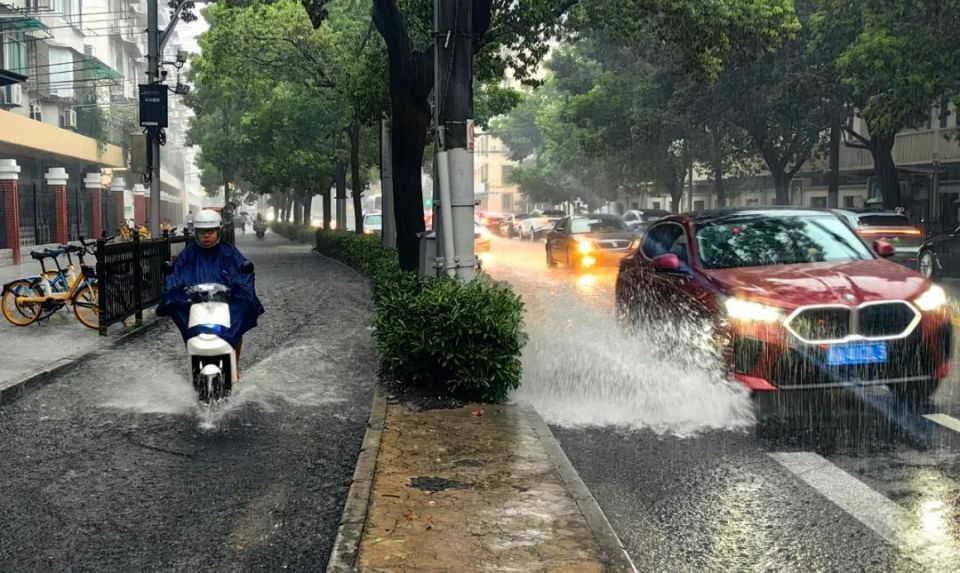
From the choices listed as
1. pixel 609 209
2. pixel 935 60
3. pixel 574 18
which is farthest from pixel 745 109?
pixel 609 209

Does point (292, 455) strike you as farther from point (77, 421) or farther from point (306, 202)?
point (306, 202)

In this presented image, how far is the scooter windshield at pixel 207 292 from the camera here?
24.3ft

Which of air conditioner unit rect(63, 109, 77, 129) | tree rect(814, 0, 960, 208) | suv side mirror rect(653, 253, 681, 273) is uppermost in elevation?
air conditioner unit rect(63, 109, 77, 129)

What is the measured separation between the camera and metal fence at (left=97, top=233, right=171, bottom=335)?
12359 millimetres

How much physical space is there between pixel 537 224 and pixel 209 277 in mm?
44255

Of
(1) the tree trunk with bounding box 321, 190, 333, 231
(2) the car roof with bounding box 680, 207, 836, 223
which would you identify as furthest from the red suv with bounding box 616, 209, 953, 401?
(1) the tree trunk with bounding box 321, 190, 333, 231

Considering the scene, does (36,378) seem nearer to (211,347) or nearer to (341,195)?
(211,347)

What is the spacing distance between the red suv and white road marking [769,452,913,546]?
86 cm

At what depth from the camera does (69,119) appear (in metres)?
47.1

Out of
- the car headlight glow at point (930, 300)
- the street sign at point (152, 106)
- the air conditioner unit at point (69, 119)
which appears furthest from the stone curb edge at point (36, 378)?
the air conditioner unit at point (69, 119)

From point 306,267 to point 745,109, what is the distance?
15983mm

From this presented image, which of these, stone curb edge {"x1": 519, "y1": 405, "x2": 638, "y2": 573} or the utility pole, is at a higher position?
the utility pole

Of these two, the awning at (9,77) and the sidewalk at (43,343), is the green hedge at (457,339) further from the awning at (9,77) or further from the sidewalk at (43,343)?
the awning at (9,77)

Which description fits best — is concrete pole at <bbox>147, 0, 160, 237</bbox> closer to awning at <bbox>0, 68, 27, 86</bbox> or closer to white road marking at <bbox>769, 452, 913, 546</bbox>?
awning at <bbox>0, 68, 27, 86</bbox>
